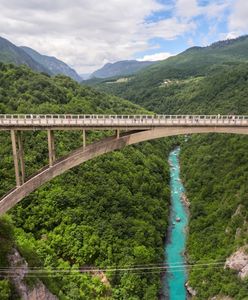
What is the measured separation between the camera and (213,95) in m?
96.5

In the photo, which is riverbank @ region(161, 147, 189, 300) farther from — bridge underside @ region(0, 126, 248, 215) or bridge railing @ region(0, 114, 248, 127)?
bridge railing @ region(0, 114, 248, 127)

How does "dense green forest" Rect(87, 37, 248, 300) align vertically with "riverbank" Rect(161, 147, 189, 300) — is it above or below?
above

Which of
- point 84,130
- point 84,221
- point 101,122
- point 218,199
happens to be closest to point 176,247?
point 218,199

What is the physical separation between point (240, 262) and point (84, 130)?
1912cm

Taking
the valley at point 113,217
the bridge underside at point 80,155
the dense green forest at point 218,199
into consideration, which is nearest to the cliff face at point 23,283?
the valley at point 113,217

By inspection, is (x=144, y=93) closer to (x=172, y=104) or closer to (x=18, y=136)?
(x=172, y=104)

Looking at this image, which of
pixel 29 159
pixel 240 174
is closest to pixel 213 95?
pixel 240 174

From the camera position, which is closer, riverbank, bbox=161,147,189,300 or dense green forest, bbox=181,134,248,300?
dense green forest, bbox=181,134,248,300

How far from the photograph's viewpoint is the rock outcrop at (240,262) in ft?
97.5

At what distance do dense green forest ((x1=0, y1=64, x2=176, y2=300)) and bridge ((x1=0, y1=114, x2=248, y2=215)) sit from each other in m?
4.24

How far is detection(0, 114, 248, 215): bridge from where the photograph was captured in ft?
84.7

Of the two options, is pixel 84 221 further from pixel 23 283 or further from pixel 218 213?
pixel 218 213

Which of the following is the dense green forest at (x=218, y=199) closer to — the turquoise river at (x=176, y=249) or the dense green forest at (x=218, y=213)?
the dense green forest at (x=218, y=213)

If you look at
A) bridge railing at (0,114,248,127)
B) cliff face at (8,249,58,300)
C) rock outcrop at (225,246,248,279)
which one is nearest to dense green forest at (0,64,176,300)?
cliff face at (8,249,58,300)
